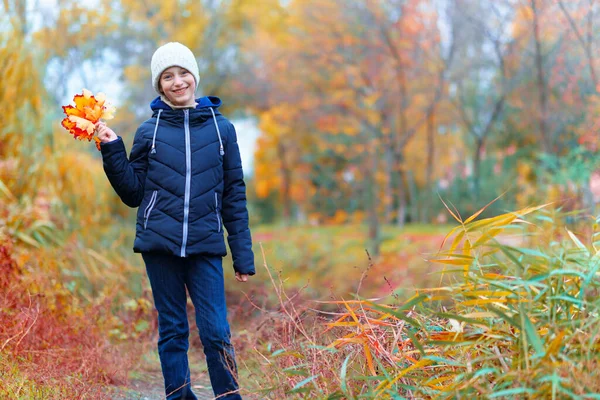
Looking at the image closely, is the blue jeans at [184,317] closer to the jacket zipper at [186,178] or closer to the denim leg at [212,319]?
the denim leg at [212,319]

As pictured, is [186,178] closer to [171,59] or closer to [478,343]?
[171,59]

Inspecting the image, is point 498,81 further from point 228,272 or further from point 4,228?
point 4,228

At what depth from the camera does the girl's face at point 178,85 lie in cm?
317

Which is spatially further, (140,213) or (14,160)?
(14,160)

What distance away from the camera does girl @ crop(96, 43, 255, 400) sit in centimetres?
301

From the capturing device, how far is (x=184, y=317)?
3184 millimetres

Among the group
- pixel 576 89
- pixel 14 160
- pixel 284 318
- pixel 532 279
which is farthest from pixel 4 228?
pixel 576 89

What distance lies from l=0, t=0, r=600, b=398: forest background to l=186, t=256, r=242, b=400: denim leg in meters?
0.17

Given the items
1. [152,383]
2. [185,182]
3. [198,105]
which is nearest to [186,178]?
[185,182]

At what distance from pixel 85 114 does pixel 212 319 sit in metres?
1.03

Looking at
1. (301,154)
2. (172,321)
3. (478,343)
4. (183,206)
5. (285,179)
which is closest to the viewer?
(478,343)

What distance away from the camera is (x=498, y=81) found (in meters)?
17.8

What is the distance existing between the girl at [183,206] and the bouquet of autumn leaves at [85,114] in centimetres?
5

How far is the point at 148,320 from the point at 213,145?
2.68m
